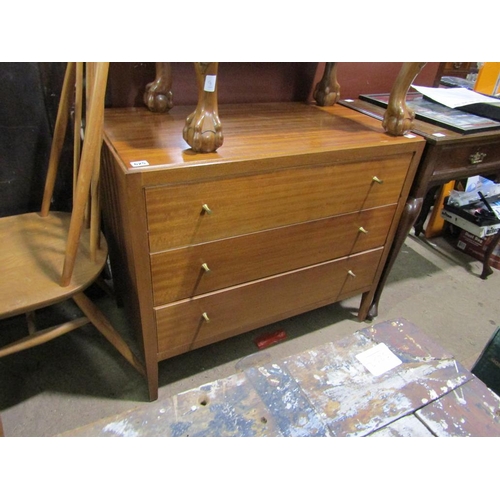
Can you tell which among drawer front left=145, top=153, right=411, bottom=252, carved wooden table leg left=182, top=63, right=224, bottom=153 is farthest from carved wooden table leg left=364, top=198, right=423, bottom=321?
carved wooden table leg left=182, top=63, right=224, bottom=153

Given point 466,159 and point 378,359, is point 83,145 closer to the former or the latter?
point 378,359

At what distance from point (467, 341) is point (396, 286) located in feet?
1.27

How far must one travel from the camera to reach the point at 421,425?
0.73 meters

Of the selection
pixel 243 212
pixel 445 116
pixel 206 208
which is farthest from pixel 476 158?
pixel 206 208

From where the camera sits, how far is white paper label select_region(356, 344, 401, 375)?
83cm

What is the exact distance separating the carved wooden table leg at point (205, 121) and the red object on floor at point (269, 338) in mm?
802

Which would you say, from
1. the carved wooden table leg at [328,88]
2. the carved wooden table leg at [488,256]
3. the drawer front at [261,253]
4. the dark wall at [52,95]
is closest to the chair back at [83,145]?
the dark wall at [52,95]

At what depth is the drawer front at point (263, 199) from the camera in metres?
0.85

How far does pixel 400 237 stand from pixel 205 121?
0.84 metres

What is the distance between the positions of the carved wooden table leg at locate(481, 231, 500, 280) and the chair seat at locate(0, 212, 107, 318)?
1.82m

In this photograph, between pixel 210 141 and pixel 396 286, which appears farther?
pixel 396 286

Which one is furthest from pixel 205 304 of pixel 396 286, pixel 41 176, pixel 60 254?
pixel 396 286

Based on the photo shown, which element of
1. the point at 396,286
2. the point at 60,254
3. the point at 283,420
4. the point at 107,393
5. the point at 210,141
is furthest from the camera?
the point at 396,286

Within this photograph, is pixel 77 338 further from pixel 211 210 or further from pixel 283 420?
pixel 283 420
